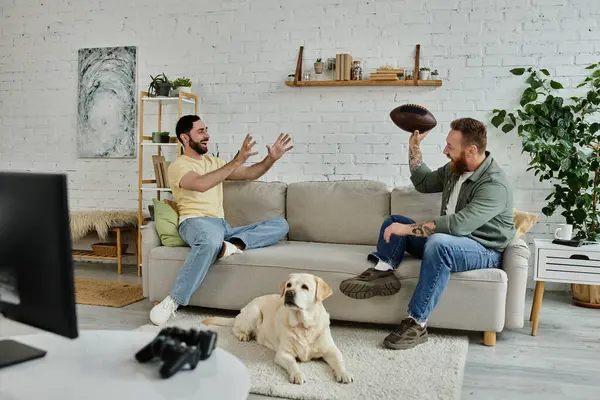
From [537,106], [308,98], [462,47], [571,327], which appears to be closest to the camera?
[571,327]

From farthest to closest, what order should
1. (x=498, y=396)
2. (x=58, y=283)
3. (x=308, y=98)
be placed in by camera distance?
(x=308, y=98), (x=498, y=396), (x=58, y=283)

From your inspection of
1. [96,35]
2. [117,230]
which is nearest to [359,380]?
[117,230]

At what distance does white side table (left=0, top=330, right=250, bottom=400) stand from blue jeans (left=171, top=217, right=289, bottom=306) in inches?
67.6

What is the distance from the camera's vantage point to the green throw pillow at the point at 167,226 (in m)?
3.39

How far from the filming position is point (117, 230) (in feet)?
15.0

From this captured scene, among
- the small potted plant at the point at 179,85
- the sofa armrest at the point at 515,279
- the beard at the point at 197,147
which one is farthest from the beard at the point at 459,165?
the small potted plant at the point at 179,85

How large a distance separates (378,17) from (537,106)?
132cm

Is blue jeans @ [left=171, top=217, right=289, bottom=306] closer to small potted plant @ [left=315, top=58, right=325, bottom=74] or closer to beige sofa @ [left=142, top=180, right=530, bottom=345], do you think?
beige sofa @ [left=142, top=180, right=530, bottom=345]

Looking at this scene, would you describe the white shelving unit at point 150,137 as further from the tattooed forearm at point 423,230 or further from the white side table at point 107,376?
the white side table at point 107,376

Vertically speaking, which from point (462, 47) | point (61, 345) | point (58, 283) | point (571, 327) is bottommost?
point (571, 327)

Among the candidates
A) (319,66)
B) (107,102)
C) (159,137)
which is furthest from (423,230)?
(107,102)

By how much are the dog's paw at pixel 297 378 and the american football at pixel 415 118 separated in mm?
1790

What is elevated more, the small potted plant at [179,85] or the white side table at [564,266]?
the small potted plant at [179,85]

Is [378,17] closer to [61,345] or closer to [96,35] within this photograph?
[96,35]
